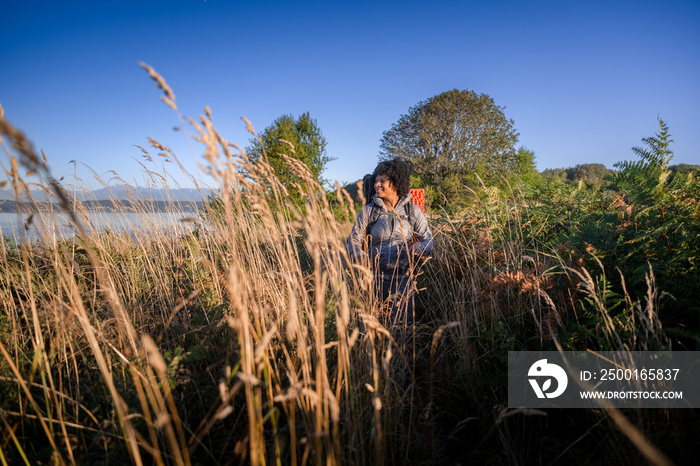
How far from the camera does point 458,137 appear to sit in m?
17.8

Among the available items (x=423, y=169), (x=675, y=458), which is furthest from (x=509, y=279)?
(x=423, y=169)

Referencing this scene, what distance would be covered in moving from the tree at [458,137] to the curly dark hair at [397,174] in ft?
49.9

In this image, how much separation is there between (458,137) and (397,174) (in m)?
17.1

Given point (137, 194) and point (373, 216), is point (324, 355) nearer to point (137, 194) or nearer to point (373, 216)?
point (373, 216)

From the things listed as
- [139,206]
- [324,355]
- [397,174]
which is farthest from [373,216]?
[139,206]

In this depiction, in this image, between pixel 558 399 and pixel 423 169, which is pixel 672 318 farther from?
pixel 423 169

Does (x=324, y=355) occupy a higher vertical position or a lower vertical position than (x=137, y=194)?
lower

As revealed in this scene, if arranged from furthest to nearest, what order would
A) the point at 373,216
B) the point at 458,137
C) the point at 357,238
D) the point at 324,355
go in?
the point at 458,137 < the point at 373,216 < the point at 357,238 < the point at 324,355

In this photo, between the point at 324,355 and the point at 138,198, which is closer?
the point at 324,355

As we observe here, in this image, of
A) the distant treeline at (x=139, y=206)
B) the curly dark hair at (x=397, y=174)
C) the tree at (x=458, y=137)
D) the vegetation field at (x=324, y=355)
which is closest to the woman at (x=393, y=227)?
the curly dark hair at (x=397, y=174)

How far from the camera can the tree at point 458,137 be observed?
17.5m

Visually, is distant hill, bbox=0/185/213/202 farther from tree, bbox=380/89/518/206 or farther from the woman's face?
tree, bbox=380/89/518/206

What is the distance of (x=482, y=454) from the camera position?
148cm

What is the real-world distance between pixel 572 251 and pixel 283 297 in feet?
6.62
